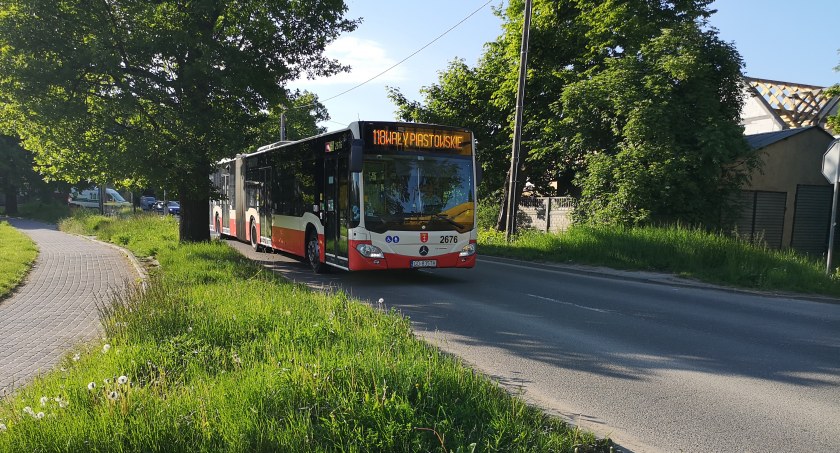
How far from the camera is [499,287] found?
442 inches

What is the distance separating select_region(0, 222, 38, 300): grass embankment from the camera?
34.4 ft

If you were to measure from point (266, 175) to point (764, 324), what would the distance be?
41.6ft

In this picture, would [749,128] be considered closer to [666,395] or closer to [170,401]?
[666,395]

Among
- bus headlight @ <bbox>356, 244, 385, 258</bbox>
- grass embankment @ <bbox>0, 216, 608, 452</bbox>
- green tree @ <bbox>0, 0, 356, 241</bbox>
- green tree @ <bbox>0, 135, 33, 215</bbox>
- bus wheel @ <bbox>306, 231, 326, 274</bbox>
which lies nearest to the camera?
grass embankment @ <bbox>0, 216, 608, 452</bbox>

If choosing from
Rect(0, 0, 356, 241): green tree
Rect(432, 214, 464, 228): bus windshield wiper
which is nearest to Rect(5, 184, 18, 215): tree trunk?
Rect(0, 0, 356, 241): green tree

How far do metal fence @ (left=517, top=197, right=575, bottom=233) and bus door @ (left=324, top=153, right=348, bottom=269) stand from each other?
10907 mm

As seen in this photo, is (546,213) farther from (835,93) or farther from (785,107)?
(785,107)

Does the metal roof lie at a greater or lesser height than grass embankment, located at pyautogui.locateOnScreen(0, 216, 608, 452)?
greater

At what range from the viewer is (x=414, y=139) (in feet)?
36.6

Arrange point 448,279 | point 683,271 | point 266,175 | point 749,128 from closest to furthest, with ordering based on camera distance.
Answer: point 448,279
point 683,271
point 266,175
point 749,128

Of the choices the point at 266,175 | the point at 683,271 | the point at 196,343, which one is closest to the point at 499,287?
the point at 683,271

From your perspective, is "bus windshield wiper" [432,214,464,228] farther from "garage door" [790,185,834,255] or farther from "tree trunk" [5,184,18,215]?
"tree trunk" [5,184,18,215]

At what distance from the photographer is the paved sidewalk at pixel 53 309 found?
19.4ft

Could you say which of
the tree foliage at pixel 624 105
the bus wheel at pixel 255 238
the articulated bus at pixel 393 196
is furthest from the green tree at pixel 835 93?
the bus wheel at pixel 255 238
